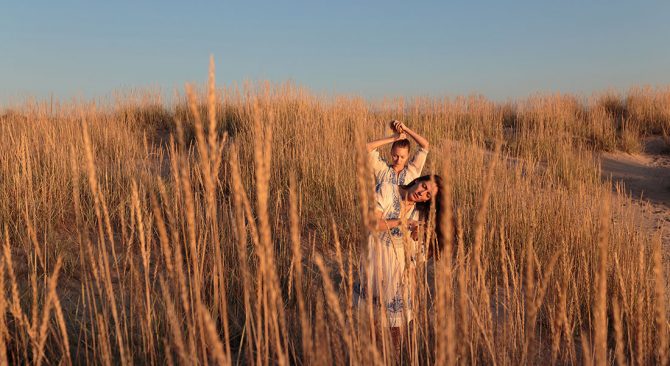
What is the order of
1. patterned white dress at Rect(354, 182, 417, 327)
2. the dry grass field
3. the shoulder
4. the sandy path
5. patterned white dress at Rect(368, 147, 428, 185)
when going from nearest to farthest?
the dry grass field
patterned white dress at Rect(354, 182, 417, 327)
the shoulder
patterned white dress at Rect(368, 147, 428, 185)
the sandy path

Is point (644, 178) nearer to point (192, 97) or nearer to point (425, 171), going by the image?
point (425, 171)

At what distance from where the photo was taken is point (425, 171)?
5191mm

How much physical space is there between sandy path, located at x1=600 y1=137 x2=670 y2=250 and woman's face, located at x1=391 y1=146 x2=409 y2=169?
148 inches

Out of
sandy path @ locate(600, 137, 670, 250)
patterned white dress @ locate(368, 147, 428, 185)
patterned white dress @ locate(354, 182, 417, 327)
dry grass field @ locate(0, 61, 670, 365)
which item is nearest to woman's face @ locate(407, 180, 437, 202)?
A: patterned white dress @ locate(354, 182, 417, 327)

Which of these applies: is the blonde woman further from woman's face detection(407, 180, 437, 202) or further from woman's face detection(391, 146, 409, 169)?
woman's face detection(407, 180, 437, 202)

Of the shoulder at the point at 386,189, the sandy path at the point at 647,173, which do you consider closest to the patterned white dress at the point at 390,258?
the shoulder at the point at 386,189

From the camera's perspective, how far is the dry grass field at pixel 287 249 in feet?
2.95

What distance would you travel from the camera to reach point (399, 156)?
271 cm

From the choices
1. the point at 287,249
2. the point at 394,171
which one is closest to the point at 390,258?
the point at 394,171

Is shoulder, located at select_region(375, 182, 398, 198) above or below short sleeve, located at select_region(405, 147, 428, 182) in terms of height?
below

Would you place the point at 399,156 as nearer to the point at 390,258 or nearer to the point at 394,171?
the point at 394,171

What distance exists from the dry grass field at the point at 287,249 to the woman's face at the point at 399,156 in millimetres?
226

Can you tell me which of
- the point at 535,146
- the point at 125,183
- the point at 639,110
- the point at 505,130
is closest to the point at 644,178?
the point at 535,146

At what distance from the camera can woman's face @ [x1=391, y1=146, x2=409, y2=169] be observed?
2691mm
